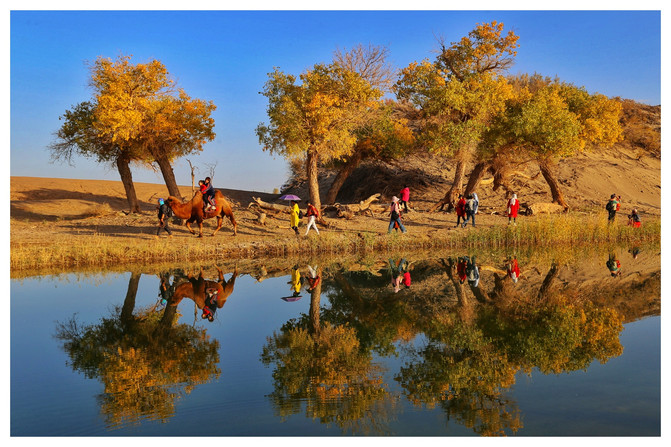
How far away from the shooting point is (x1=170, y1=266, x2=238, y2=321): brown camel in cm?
1449

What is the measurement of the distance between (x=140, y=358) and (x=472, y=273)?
1175 cm

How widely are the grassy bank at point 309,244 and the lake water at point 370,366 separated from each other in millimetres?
3568

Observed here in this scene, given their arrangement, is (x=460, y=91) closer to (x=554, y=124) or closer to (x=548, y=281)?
(x=554, y=124)

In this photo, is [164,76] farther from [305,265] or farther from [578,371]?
[578,371]


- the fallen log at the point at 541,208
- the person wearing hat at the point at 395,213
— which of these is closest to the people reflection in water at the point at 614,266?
the person wearing hat at the point at 395,213

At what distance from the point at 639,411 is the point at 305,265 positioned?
14242 mm

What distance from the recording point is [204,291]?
621 inches

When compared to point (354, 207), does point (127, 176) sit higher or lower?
higher

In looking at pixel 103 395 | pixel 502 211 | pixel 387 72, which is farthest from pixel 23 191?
pixel 103 395

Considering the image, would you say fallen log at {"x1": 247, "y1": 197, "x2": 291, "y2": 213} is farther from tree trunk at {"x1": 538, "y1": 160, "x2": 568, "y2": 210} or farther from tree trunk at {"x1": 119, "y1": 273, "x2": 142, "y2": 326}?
tree trunk at {"x1": 538, "y1": 160, "x2": 568, "y2": 210}

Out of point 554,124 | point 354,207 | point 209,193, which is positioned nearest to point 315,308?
point 209,193

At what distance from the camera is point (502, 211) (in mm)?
32688

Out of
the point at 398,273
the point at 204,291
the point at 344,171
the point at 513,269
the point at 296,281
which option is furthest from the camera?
the point at 344,171

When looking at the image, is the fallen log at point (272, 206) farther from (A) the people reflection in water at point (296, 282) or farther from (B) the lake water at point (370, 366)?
(B) the lake water at point (370, 366)
